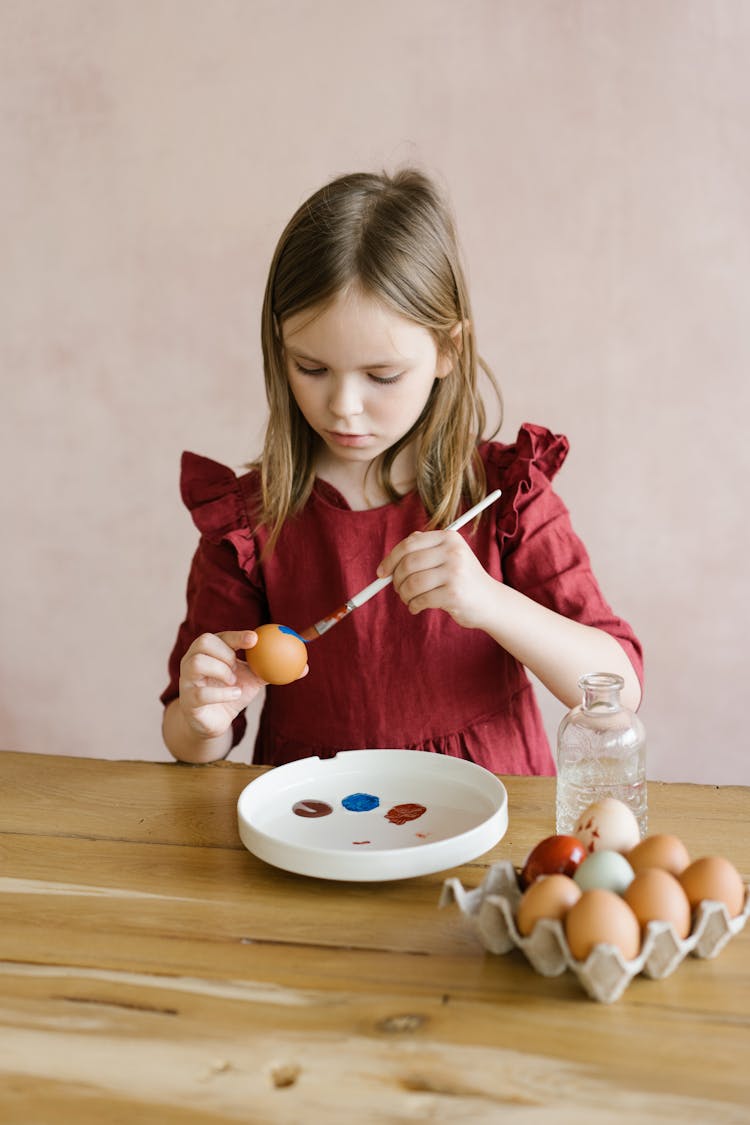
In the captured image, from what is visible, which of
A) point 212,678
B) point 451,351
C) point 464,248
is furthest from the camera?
point 464,248

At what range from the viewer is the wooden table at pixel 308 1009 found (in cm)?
69

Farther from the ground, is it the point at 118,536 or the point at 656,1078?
the point at 656,1078

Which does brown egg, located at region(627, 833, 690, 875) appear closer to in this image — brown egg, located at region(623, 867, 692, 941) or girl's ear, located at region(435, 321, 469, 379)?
brown egg, located at region(623, 867, 692, 941)

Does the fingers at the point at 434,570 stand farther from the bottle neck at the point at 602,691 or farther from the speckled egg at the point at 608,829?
the speckled egg at the point at 608,829

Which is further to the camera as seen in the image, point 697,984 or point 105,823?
point 105,823

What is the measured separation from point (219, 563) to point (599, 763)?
674 millimetres

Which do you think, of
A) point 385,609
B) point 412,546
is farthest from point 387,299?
point 385,609

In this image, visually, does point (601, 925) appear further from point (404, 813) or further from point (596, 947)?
point (404, 813)

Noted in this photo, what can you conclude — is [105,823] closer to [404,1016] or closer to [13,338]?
[404,1016]

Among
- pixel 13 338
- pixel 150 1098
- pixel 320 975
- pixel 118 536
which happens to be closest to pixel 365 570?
pixel 320 975

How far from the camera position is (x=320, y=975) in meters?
0.82

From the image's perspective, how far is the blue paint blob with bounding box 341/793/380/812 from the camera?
3.67 feet

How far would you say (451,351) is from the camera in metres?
1.47

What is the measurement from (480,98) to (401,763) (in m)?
1.42
